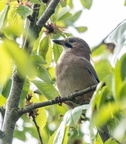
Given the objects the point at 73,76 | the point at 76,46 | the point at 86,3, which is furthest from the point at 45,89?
the point at 76,46

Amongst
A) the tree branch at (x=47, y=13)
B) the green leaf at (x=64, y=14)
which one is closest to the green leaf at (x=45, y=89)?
the tree branch at (x=47, y=13)

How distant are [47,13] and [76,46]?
2.27m

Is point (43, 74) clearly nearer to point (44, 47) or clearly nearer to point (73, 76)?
point (44, 47)

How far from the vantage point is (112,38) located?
1.89 metres

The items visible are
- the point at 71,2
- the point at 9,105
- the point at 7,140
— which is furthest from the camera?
the point at 71,2

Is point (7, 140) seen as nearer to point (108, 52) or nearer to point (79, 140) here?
point (108, 52)

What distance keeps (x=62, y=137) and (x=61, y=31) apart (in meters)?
1.42

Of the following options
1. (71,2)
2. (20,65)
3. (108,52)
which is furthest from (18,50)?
(71,2)

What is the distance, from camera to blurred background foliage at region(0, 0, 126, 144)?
1.40 metres

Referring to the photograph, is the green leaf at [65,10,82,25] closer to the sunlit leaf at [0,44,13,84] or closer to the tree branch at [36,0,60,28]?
the tree branch at [36,0,60,28]

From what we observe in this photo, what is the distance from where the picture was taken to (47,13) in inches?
135

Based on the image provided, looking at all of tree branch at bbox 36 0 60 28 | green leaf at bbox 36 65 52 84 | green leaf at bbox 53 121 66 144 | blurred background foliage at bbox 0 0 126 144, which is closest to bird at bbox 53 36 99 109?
blurred background foliage at bbox 0 0 126 144

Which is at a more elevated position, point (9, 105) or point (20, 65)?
point (20, 65)

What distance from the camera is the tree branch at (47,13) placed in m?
3.41
